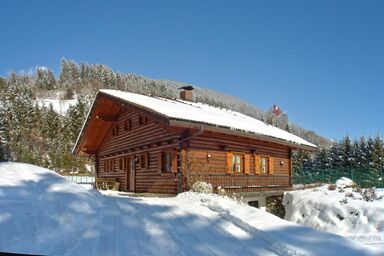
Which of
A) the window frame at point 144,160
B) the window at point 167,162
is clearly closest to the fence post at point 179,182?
the window at point 167,162

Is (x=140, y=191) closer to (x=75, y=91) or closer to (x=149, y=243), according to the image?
(x=149, y=243)

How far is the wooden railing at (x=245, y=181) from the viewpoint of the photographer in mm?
16562

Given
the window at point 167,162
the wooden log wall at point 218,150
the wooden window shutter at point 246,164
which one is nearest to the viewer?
the wooden log wall at point 218,150

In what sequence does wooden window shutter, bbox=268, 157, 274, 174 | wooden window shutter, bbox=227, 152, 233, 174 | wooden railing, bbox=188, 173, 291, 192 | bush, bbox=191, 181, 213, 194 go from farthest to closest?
wooden window shutter, bbox=268, 157, 274, 174, wooden window shutter, bbox=227, 152, 233, 174, wooden railing, bbox=188, 173, 291, 192, bush, bbox=191, 181, 213, 194

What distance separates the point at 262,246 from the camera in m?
7.67

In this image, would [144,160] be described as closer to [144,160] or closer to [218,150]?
[144,160]

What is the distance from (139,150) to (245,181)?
5.72 m

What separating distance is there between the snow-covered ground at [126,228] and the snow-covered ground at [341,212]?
569 centimetres

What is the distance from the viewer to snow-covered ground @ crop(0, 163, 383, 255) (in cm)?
634

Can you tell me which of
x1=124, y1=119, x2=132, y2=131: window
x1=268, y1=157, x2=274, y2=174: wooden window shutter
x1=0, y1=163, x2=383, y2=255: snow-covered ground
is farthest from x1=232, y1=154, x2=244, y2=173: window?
x1=0, y1=163, x2=383, y2=255: snow-covered ground

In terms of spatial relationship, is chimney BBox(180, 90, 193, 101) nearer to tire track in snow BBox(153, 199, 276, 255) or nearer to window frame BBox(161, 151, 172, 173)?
window frame BBox(161, 151, 172, 173)

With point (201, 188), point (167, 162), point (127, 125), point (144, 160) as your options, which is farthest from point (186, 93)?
point (201, 188)

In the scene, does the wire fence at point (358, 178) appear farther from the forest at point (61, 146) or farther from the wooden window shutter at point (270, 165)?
the wooden window shutter at point (270, 165)

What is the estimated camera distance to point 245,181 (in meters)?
19.4
